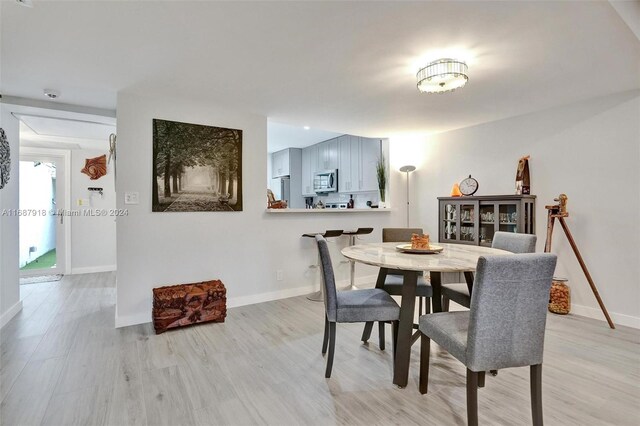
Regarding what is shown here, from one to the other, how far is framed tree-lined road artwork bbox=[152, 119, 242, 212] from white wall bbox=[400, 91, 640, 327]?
3.11 meters

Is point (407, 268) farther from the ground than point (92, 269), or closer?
farther from the ground

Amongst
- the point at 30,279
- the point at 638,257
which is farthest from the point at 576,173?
the point at 30,279

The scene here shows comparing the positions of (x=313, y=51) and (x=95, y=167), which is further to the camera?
(x=95, y=167)

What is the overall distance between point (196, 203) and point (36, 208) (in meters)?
3.53

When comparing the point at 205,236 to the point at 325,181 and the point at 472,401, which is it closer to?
the point at 472,401

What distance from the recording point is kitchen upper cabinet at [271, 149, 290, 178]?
22.5 ft

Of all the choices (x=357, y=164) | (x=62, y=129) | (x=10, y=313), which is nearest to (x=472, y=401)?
(x=10, y=313)

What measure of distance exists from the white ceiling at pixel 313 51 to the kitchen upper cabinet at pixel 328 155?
→ 265 cm

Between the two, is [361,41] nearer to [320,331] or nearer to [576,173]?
[320,331]

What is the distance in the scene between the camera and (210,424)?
5.29 ft

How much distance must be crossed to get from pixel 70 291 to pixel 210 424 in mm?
3693

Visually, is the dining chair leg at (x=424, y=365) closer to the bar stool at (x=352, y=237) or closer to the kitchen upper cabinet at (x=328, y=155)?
the bar stool at (x=352, y=237)

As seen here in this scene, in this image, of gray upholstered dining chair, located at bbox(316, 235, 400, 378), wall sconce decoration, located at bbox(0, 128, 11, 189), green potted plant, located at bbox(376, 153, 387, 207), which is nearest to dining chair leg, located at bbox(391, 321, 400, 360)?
gray upholstered dining chair, located at bbox(316, 235, 400, 378)

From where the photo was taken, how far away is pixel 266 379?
2029 millimetres
